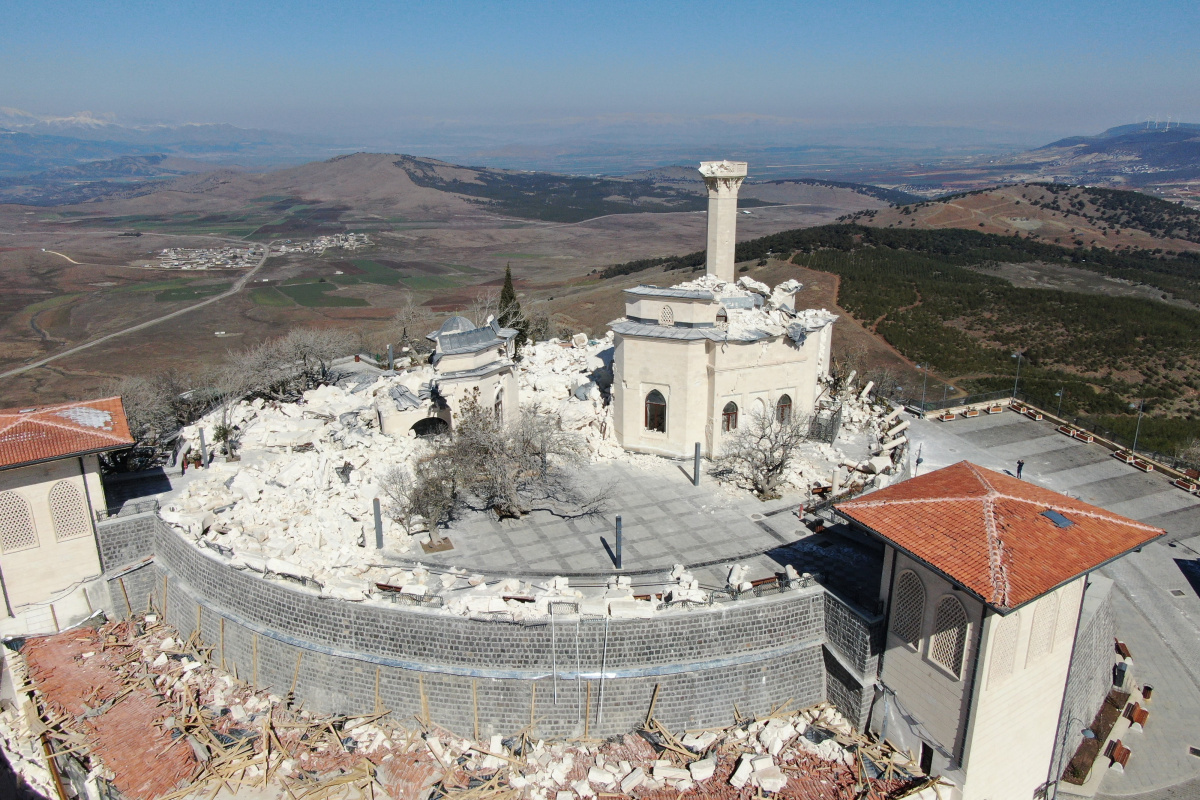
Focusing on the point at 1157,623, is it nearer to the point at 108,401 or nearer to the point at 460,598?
the point at 460,598

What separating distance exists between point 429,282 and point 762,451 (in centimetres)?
8959

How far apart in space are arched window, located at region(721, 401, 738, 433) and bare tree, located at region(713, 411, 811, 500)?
244mm

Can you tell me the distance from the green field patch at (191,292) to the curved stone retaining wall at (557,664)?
3412 inches

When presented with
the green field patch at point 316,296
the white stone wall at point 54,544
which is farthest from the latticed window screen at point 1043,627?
the green field patch at point 316,296

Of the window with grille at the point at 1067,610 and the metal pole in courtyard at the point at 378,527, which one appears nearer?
the window with grille at the point at 1067,610

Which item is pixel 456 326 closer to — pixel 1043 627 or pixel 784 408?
pixel 784 408

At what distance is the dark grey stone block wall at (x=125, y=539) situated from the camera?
2198 centimetres

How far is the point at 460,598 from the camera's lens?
→ 59.8 feet

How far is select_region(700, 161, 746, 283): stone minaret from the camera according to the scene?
30.8 meters

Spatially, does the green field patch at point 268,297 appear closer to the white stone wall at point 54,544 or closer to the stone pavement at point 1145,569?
the white stone wall at point 54,544

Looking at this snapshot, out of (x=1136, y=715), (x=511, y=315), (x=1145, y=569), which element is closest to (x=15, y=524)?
(x=511, y=315)

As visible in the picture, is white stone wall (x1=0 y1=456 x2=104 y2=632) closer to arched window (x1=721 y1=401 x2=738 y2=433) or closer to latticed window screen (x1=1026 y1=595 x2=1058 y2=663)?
arched window (x1=721 y1=401 x2=738 y2=433)

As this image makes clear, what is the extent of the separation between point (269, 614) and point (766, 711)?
41.8 ft

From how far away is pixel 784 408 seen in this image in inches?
1126
